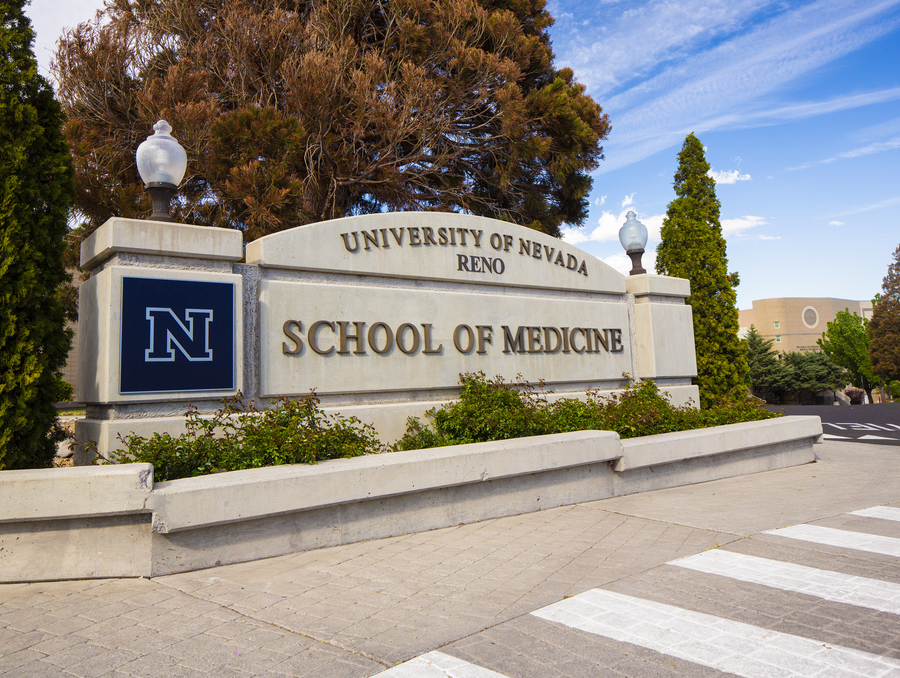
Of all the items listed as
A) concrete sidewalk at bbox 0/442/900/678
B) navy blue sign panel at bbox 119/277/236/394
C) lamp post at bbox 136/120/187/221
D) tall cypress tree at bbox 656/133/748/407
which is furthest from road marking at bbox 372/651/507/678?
tall cypress tree at bbox 656/133/748/407

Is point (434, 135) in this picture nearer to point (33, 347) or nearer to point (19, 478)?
point (33, 347)

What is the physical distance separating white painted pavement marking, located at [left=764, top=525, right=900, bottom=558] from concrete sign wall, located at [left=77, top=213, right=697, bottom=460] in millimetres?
3852

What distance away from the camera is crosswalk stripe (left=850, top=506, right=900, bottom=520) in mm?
5734

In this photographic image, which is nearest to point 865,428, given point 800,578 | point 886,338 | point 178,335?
point 800,578

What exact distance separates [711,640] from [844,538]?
2.69 meters

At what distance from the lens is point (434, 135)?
42.6ft

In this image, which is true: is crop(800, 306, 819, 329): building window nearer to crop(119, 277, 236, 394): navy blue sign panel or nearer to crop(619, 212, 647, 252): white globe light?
crop(619, 212, 647, 252): white globe light

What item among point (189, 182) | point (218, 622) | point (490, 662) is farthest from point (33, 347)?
point (189, 182)

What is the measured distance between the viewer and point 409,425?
7172 millimetres

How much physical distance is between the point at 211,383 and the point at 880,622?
17.5 ft

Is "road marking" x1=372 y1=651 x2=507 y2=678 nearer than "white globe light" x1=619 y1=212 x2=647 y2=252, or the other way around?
"road marking" x1=372 y1=651 x2=507 y2=678

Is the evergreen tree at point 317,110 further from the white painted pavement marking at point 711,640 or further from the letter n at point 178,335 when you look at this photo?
the white painted pavement marking at point 711,640

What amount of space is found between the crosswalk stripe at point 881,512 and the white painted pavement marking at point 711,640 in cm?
345

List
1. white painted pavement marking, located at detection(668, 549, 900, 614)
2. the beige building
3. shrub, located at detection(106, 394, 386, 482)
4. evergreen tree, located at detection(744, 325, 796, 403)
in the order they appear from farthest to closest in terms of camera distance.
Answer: the beige building, evergreen tree, located at detection(744, 325, 796, 403), shrub, located at detection(106, 394, 386, 482), white painted pavement marking, located at detection(668, 549, 900, 614)
